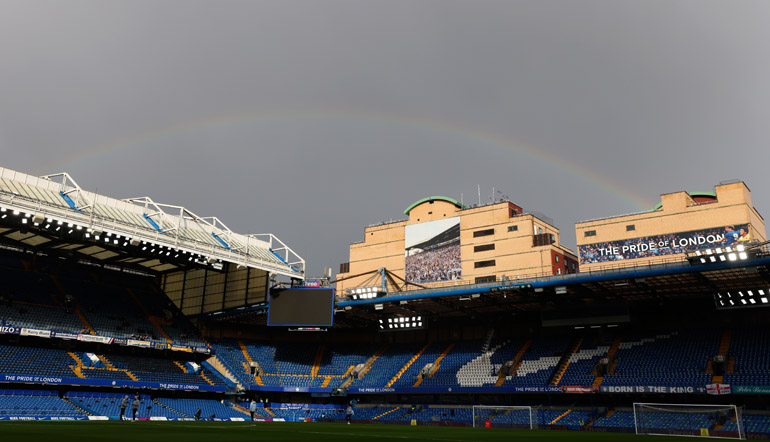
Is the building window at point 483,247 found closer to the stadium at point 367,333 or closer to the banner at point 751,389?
the stadium at point 367,333

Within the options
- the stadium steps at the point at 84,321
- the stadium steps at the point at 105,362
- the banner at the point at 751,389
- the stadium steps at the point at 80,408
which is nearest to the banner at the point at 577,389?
the banner at the point at 751,389

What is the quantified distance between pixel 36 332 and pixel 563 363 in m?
46.6

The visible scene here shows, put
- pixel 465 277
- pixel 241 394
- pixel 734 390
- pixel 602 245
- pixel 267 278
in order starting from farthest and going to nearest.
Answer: pixel 465 277 < pixel 602 245 < pixel 241 394 < pixel 267 278 < pixel 734 390

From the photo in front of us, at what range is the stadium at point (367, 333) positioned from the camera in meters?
43.7

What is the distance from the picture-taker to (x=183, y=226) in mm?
52188

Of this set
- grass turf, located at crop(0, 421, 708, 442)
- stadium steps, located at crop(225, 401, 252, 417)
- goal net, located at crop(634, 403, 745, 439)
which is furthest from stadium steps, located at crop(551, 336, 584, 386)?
stadium steps, located at crop(225, 401, 252, 417)

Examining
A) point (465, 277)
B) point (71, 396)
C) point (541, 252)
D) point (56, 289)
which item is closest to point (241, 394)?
point (71, 396)

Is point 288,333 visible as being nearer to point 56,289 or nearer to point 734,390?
point 56,289

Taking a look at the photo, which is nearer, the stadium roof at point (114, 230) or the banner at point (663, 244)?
the stadium roof at point (114, 230)

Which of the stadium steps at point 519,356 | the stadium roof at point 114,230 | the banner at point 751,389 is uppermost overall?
the stadium roof at point 114,230

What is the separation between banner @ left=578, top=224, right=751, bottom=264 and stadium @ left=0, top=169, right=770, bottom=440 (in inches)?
7.2

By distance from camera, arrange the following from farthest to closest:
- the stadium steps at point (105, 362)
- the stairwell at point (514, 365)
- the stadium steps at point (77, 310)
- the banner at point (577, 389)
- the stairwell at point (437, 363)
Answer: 1. the stairwell at point (437, 363)
2. the stadium steps at point (77, 310)
3. the stairwell at point (514, 365)
4. the stadium steps at point (105, 362)
5. the banner at point (577, 389)

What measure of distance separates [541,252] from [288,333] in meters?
34.9

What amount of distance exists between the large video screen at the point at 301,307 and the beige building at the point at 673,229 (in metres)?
37.3
